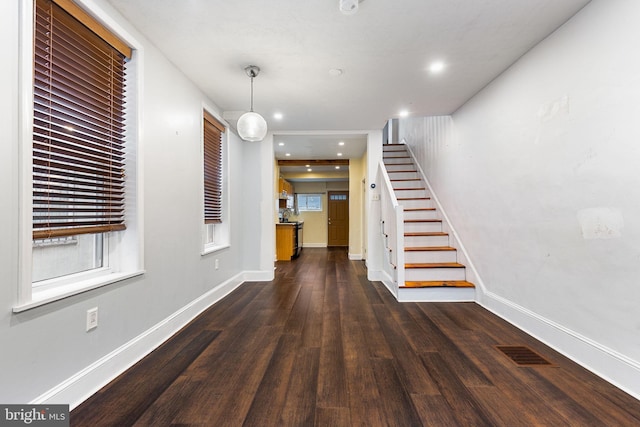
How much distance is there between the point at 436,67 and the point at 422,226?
2297 millimetres

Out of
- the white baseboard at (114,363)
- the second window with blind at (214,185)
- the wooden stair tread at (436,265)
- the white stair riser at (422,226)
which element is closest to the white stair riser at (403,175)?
the white stair riser at (422,226)

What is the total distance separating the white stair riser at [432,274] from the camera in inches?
139

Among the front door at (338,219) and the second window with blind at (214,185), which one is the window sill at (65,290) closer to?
the second window with blind at (214,185)

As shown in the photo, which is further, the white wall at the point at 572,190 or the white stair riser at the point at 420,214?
the white stair riser at the point at 420,214

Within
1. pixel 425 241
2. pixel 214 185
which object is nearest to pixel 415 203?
pixel 425 241

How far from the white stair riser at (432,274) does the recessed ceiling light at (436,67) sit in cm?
225

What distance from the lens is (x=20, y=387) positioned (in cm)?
126

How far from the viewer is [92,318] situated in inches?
65.0

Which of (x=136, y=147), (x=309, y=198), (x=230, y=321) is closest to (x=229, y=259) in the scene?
(x=230, y=321)

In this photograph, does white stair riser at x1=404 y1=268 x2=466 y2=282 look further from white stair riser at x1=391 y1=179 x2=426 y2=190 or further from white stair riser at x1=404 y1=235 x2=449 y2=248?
white stair riser at x1=391 y1=179 x2=426 y2=190

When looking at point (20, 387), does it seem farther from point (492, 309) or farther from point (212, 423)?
point (492, 309)

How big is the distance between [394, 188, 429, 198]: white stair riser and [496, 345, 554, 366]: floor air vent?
2.96 metres

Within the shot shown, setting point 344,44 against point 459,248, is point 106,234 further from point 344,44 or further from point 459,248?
point 459,248

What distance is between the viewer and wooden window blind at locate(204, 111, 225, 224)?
3.30m
